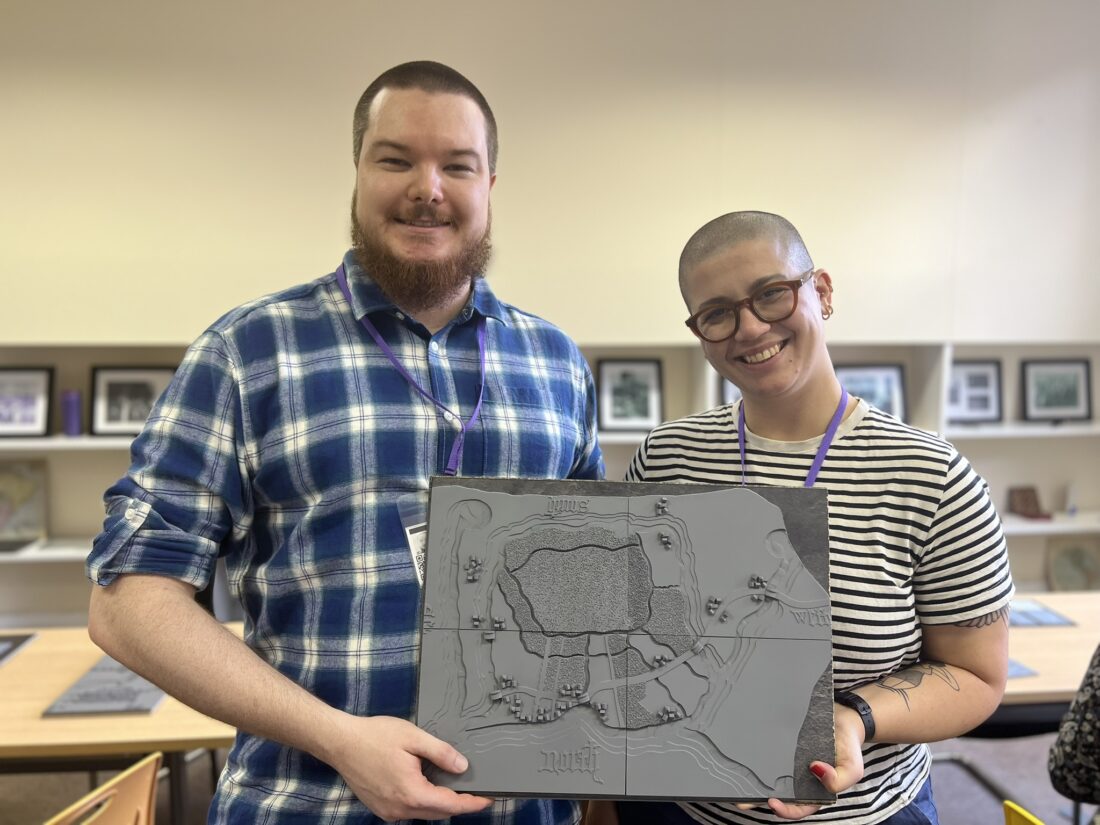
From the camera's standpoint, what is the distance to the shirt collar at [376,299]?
1.30 m

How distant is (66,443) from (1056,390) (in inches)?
194

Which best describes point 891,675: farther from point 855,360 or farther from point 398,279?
point 855,360

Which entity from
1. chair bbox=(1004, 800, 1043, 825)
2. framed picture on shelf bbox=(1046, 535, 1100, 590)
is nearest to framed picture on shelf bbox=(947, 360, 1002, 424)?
framed picture on shelf bbox=(1046, 535, 1100, 590)

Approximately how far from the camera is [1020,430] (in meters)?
4.07

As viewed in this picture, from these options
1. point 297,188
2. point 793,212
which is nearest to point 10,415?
point 297,188

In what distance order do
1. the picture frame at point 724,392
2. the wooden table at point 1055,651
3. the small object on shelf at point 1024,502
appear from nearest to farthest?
the wooden table at point 1055,651 < the picture frame at point 724,392 < the small object on shelf at point 1024,502

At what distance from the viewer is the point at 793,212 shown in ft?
12.6

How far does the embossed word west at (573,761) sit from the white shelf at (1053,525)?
363cm

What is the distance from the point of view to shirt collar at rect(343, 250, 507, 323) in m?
1.30

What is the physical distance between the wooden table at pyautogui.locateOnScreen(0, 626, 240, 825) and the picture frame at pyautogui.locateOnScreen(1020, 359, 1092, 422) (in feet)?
13.7

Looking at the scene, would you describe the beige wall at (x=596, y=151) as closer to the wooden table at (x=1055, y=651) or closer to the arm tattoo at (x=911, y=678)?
the wooden table at (x=1055, y=651)

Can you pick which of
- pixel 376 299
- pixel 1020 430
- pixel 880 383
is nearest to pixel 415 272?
pixel 376 299

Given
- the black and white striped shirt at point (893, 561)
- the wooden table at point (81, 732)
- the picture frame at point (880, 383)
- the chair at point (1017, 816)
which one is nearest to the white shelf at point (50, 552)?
the wooden table at point (81, 732)

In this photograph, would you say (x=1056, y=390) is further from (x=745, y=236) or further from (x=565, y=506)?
(x=565, y=506)
